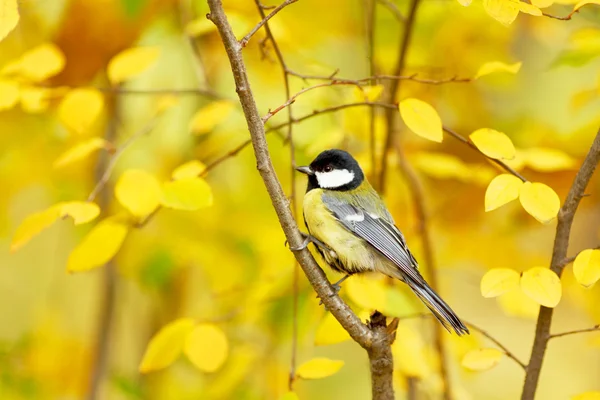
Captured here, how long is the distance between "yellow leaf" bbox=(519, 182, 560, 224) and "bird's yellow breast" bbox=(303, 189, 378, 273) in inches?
16.7

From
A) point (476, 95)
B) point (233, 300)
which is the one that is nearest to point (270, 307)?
point (233, 300)

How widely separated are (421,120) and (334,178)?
1.55 ft

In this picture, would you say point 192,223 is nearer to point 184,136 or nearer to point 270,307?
point 184,136

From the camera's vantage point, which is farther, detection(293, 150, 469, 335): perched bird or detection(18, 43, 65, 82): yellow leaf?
detection(293, 150, 469, 335): perched bird

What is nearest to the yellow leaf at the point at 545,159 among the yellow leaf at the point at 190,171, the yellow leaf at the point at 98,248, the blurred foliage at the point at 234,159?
the blurred foliage at the point at 234,159

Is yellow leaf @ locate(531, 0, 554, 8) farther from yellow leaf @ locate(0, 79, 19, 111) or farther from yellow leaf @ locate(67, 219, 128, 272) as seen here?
yellow leaf @ locate(0, 79, 19, 111)

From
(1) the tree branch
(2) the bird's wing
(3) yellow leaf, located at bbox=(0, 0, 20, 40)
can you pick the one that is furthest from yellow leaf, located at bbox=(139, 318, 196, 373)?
(3) yellow leaf, located at bbox=(0, 0, 20, 40)

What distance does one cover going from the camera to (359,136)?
1461 millimetres

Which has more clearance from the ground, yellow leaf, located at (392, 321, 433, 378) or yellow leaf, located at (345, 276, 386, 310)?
yellow leaf, located at (345, 276, 386, 310)

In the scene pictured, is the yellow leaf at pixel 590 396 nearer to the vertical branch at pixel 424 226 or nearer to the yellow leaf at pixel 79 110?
the vertical branch at pixel 424 226

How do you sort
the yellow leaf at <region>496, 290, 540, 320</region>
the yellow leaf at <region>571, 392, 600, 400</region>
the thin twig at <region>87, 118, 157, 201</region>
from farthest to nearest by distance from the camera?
the yellow leaf at <region>496, 290, 540, 320</region> → the thin twig at <region>87, 118, 157, 201</region> → the yellow leaf at <region>571, 392, 600, 400</region>

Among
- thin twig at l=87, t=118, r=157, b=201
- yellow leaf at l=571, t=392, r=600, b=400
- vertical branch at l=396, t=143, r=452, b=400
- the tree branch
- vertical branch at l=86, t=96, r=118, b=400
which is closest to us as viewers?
the tree branch

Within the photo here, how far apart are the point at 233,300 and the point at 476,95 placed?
783mm

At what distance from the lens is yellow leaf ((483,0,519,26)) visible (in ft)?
2.54
